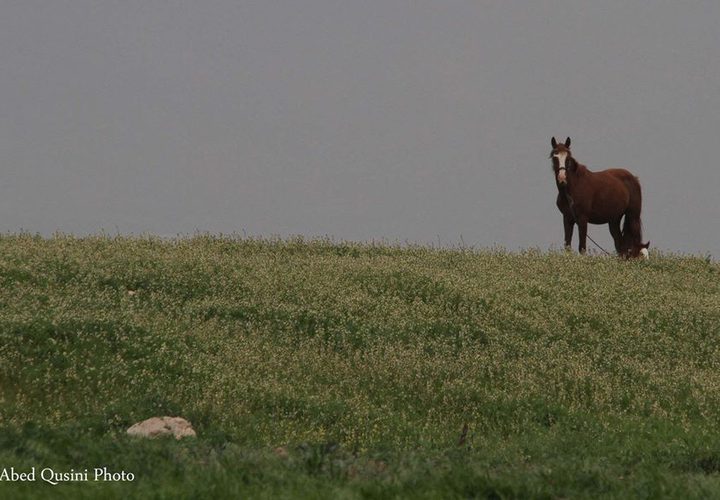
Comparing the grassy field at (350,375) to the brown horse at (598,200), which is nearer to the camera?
the grassy field at (350,375)

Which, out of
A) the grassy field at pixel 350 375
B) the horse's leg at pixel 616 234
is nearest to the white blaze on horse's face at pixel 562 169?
the horse's leg at pixel 616 234

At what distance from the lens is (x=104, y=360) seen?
17766 mm

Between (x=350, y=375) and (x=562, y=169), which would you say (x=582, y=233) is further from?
(x=350, y=375)

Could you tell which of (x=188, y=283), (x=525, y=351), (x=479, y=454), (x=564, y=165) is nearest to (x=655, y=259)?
(x=564, y=165)

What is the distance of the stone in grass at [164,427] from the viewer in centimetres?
1384

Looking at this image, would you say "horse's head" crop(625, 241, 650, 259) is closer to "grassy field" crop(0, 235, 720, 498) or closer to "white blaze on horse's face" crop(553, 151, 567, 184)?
"white blaze on horse's face" crop(553, 151, 567, 184)

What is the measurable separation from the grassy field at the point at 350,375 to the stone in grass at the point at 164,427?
1.39ft

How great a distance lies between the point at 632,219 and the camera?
39656mm

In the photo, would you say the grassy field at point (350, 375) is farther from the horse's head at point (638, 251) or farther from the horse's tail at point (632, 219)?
the horse's tail at point (632, 219)

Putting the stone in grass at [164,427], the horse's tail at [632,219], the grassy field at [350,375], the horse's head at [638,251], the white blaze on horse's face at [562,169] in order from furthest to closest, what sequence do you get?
1. the horse's tail at [632,219]
2. the horse's head at [638,251]
3. the white blaze on horse's face at [562,169]
4. the stone in grass at [164,427]
5. the grassy field at [350,375]

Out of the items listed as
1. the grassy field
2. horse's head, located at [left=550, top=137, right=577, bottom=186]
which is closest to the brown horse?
horse's head, located at [left=550, top=137, right=577, bottom=186]

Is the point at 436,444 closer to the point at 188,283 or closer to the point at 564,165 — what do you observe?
the point at 188,283

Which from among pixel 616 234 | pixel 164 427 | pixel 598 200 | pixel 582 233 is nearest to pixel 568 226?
pixel 582 233

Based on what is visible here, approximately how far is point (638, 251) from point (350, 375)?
23254mm
